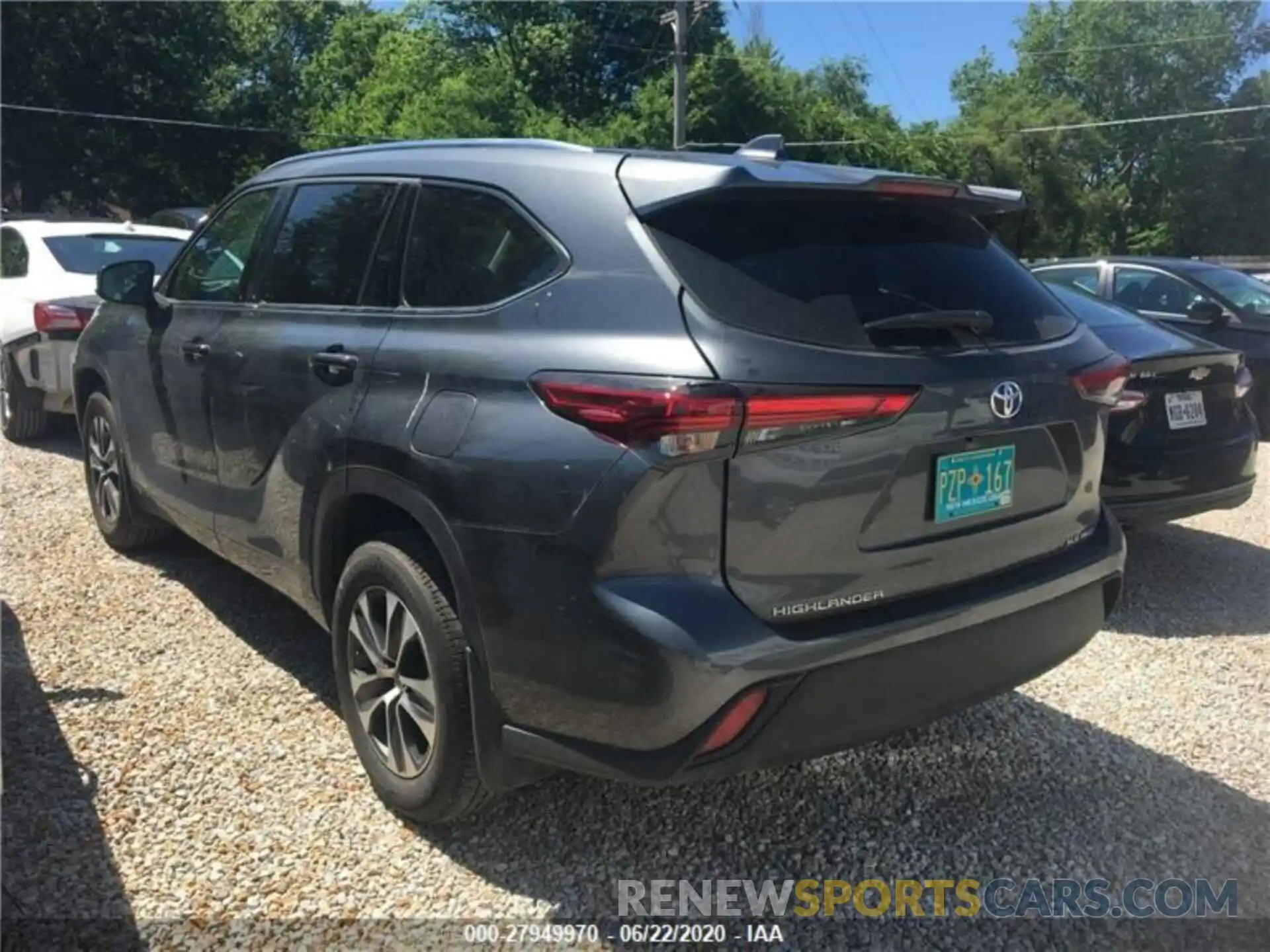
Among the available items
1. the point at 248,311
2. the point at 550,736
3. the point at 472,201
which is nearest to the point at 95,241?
the point at 248,311

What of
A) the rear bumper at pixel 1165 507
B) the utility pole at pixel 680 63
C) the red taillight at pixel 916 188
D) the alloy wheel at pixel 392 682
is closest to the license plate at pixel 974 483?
the red taillight at pixel 916 188

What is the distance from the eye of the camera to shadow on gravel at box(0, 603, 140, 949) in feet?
8.54

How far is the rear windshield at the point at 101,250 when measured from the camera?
7.49 meters

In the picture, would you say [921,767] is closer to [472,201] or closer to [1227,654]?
[1227,654]

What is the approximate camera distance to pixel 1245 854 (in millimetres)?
2977

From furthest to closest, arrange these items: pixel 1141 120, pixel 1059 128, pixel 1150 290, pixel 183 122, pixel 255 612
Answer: pixel 1141 120 → pixel 1059 128 → pixel 183 122 → pixel 1150 290 → pixel 255 612

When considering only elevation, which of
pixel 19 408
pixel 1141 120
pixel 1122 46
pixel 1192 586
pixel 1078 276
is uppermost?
pixel 1122 46

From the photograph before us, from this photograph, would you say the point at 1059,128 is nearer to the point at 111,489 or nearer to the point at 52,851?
the point at 111,489

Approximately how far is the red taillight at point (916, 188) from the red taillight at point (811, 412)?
0.61 metres

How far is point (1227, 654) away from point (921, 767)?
178 cm

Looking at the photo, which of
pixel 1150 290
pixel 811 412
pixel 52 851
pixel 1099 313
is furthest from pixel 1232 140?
pixel 52 851

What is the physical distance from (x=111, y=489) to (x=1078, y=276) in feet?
23.8

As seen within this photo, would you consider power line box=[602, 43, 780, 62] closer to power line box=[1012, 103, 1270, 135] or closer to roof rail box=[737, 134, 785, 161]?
power line box=[1012, 103, 1270, 135]

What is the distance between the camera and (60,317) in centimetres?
686
